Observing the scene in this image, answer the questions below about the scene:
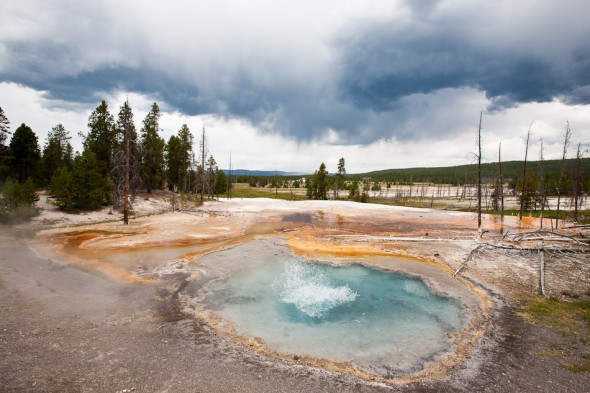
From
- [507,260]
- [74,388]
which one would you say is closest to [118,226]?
[74,388]

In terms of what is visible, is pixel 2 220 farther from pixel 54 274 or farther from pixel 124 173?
pixel 54 274

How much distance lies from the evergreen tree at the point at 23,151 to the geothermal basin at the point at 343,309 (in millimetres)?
43821

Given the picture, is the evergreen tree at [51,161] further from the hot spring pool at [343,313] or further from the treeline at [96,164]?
the hot spring pool at [343,313]

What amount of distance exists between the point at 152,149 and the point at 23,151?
17071 mm

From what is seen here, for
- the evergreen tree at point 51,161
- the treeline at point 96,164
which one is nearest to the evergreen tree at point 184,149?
the treeline at point 96,164

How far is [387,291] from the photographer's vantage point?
13539 mm

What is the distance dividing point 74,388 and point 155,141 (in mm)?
49474

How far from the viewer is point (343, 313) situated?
1123 centimetres

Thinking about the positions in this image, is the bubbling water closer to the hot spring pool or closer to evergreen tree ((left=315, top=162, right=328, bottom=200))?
the hot spring pool

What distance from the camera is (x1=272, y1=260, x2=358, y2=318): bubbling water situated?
11.9 m

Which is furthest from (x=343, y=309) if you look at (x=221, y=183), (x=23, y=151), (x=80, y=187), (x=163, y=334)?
(x=221, y=183)

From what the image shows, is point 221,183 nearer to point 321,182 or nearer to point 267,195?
point 267,195

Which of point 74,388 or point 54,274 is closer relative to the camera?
point 74,388

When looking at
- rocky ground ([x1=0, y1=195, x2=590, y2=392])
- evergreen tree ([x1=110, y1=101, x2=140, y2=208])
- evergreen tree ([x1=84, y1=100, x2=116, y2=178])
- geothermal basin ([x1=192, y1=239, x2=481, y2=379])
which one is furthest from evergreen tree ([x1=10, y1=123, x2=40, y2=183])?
geothermal basin ([x1=192, y1=239, x2=481, y2=379])
